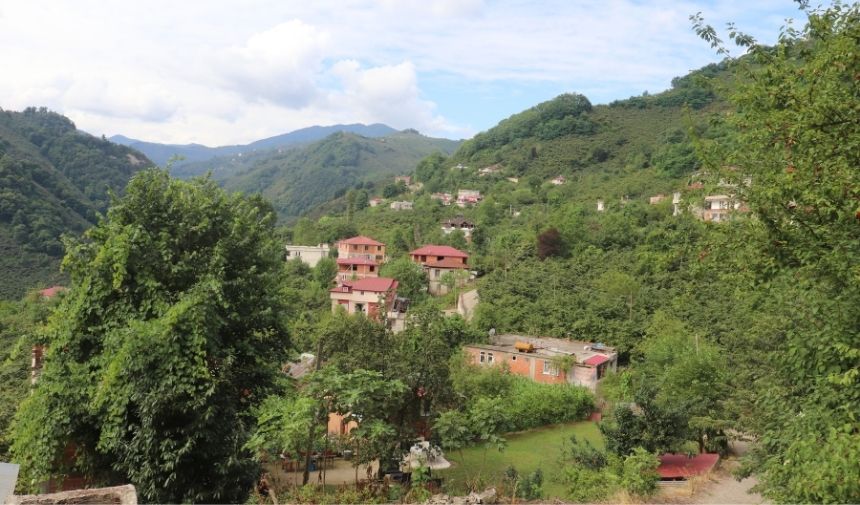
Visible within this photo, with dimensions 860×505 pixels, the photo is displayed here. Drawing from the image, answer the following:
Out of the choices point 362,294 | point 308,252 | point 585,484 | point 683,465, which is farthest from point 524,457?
point 308,252

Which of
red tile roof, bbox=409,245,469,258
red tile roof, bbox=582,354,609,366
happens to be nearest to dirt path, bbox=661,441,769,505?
red tile roof, bbox=582,354,609,366

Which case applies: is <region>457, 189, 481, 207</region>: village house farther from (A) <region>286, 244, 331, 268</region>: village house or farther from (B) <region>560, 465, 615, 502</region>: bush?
(B) <region>560, 465, 615, 502</region>: bush

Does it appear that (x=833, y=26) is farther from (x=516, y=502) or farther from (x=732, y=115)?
(x=516, y=502)

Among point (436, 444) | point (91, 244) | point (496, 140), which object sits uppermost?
point (496, 140)

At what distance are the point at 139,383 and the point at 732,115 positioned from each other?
731 centimetres

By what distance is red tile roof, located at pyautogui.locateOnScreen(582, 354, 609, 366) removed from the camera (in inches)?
859

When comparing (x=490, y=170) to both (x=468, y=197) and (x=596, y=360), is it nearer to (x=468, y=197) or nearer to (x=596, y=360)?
(x=468, y=197)

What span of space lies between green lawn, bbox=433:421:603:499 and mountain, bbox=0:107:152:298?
75.0ft

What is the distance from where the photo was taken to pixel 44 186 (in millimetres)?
57562

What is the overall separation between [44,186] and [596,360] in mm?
59361

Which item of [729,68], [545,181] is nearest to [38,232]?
[545,181]

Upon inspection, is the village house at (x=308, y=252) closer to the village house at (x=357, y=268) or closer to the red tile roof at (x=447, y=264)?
the village house at (x=357, y=268)

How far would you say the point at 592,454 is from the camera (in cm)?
1246

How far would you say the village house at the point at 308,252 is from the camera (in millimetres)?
44469
